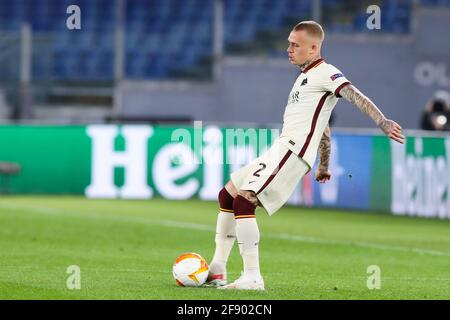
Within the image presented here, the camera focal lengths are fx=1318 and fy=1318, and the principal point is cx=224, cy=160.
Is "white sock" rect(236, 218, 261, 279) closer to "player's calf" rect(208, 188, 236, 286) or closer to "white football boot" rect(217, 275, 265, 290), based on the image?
"white football boot" rect(217, 275, 265, 290)

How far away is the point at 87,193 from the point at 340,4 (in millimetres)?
8156

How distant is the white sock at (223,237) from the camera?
9789 millimetres

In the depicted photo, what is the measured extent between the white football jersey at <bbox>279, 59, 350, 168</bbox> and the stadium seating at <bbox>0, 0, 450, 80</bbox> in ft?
63.8

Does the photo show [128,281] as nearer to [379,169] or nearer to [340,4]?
[379,169]

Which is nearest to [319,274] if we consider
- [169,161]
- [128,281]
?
[128,281]

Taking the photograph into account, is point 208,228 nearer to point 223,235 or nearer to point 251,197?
point 223,235

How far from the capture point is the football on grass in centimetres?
984

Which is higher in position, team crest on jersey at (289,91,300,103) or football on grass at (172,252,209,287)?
team crest on jersey at (289,91,300,103)

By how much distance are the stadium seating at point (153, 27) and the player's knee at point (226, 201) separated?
19250mm

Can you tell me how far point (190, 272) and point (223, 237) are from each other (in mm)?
360

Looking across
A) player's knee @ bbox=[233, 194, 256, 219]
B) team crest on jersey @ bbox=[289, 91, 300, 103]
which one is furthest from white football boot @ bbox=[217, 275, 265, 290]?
team crest on jersey @ bbox=[289, 91, 300, 103]

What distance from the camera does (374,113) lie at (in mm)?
9031

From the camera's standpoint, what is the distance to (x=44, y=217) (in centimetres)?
1850

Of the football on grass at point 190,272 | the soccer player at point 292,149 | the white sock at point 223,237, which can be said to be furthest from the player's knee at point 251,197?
the football on grass at point 190,272
